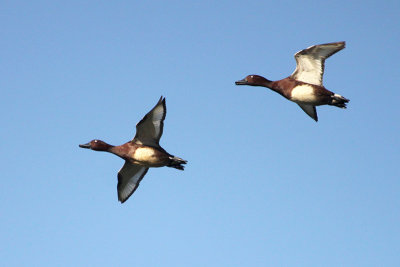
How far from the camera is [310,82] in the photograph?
24.1 m

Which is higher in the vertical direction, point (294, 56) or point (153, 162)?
point (294, 56)

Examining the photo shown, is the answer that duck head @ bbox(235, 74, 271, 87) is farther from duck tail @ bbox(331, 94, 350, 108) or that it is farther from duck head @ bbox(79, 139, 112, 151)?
duck head @ bbox(79, 139, 112, 151)

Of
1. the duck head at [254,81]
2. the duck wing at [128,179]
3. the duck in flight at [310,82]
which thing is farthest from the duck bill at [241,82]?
the duck wing at [128,179]

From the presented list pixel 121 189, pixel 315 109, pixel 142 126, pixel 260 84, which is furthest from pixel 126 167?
pixel 315 109

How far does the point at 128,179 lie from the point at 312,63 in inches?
315

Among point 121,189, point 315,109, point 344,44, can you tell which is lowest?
point 121,189

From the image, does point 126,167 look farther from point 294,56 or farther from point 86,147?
point 294,56

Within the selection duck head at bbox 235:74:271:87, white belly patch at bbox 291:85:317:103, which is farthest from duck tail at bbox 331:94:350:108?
duck head at bbox 235:74:271:87

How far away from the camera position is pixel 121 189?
83.2ft

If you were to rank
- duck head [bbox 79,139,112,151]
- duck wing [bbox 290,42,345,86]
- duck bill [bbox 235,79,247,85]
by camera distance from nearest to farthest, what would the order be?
duck wing [bbox 290,42,345,86] → duck head [bbox 79,139,112,151] → duck bill [bbox 235,79,247,85]

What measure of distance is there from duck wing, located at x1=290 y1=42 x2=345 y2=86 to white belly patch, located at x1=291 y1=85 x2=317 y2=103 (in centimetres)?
49

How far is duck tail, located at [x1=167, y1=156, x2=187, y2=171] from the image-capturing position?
23.4 meters

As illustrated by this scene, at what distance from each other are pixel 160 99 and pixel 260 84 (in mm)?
4496

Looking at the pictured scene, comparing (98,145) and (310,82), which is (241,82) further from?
(98,145)
